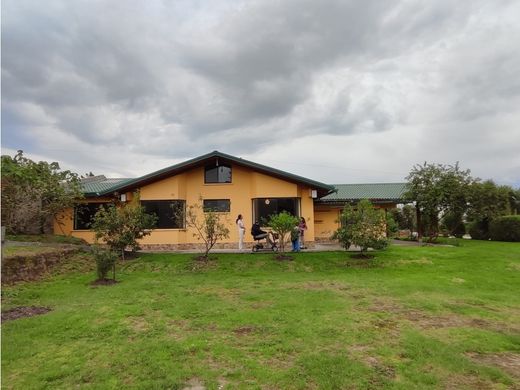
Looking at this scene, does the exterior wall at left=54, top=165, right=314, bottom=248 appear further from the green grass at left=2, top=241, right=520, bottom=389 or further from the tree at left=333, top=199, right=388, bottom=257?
the green grass at left=2, top=241, right=520, bottom=389

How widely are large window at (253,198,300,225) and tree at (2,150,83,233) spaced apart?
9198 millimetres

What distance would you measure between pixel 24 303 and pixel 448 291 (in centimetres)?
1080

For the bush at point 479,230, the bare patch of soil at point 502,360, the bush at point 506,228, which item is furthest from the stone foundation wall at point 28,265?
the bush at point 479,230

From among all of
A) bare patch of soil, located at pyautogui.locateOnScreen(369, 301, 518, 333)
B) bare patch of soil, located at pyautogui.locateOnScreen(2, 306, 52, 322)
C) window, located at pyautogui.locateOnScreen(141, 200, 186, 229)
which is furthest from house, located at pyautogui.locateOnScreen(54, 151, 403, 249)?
bare patch of soil, located at pyautogui.locateOnScreen(369, 301, 518, 333)

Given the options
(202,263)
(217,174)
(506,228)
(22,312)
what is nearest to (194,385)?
(22,312)

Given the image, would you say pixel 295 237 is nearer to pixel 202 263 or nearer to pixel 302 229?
pixel 302 229

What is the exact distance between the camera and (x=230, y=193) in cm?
2061

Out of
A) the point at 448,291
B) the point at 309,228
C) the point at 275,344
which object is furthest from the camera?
the point at 309,228

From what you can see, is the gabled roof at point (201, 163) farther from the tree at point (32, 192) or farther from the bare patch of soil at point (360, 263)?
the bare patch of soil at point (360, 263)

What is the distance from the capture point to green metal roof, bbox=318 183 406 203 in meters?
28.7

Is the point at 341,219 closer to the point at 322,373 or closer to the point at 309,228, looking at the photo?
the point at 309,228

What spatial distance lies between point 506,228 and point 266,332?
25.5m

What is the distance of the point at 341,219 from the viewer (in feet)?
55.0

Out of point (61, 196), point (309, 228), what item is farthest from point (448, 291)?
A: point (61, 196)
